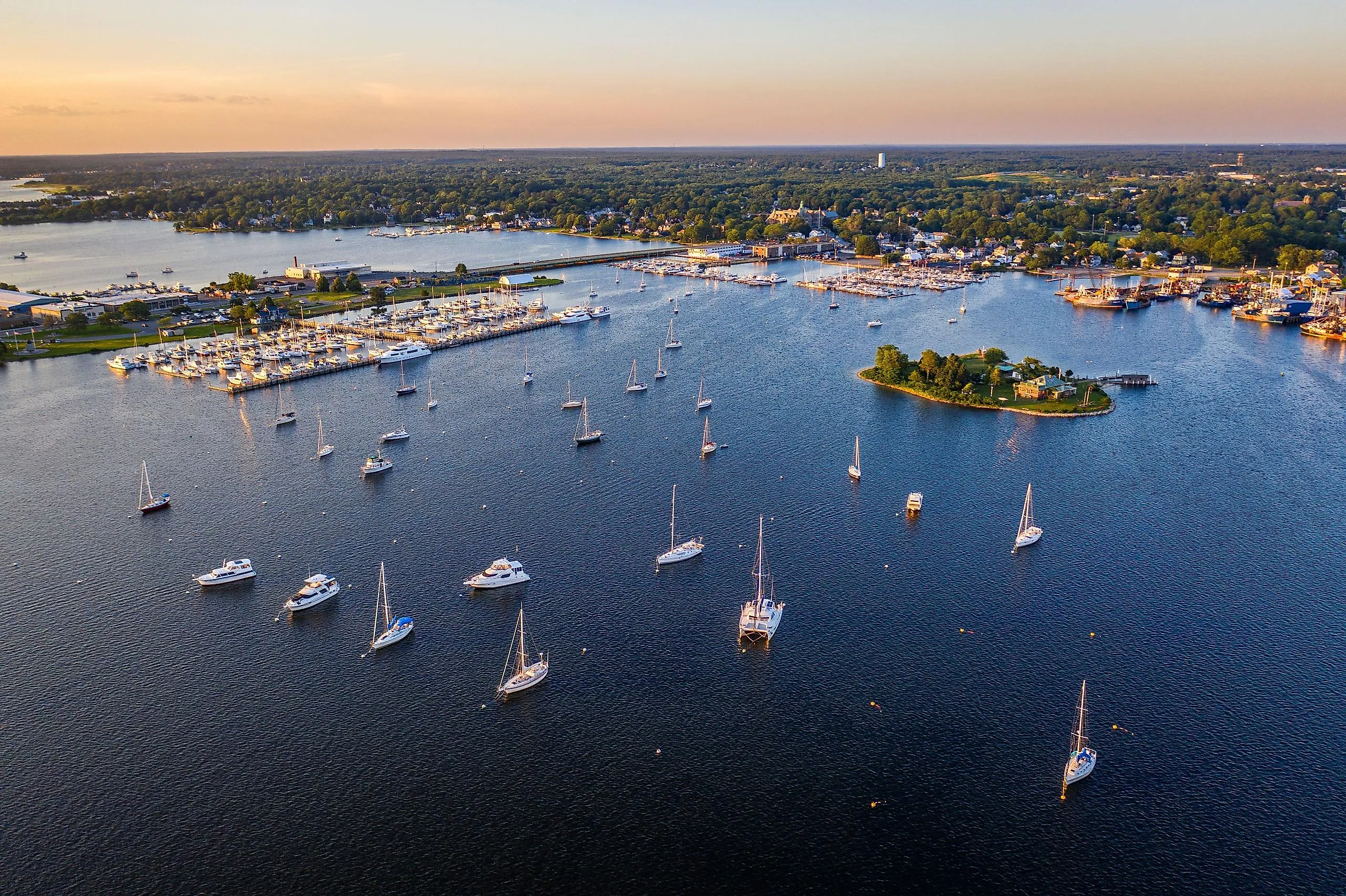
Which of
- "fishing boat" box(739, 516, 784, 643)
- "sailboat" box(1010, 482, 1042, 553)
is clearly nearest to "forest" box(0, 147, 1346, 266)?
"sailboat" box(1010, 482, 1042, 553)

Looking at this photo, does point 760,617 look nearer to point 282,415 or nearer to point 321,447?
point 321,447

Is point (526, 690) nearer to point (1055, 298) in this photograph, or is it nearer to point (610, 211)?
point (1055, 298)

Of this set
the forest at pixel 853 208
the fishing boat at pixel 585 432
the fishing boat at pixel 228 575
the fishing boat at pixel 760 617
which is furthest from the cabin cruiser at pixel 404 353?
the forest at pixel 853 208

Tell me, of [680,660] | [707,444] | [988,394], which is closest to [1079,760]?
[680,660]

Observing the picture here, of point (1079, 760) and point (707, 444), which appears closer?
point (1079, 760)

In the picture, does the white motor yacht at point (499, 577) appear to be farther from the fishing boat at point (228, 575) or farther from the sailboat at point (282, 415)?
the sailboat at point (282, 415)

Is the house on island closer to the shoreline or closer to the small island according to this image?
the small island
